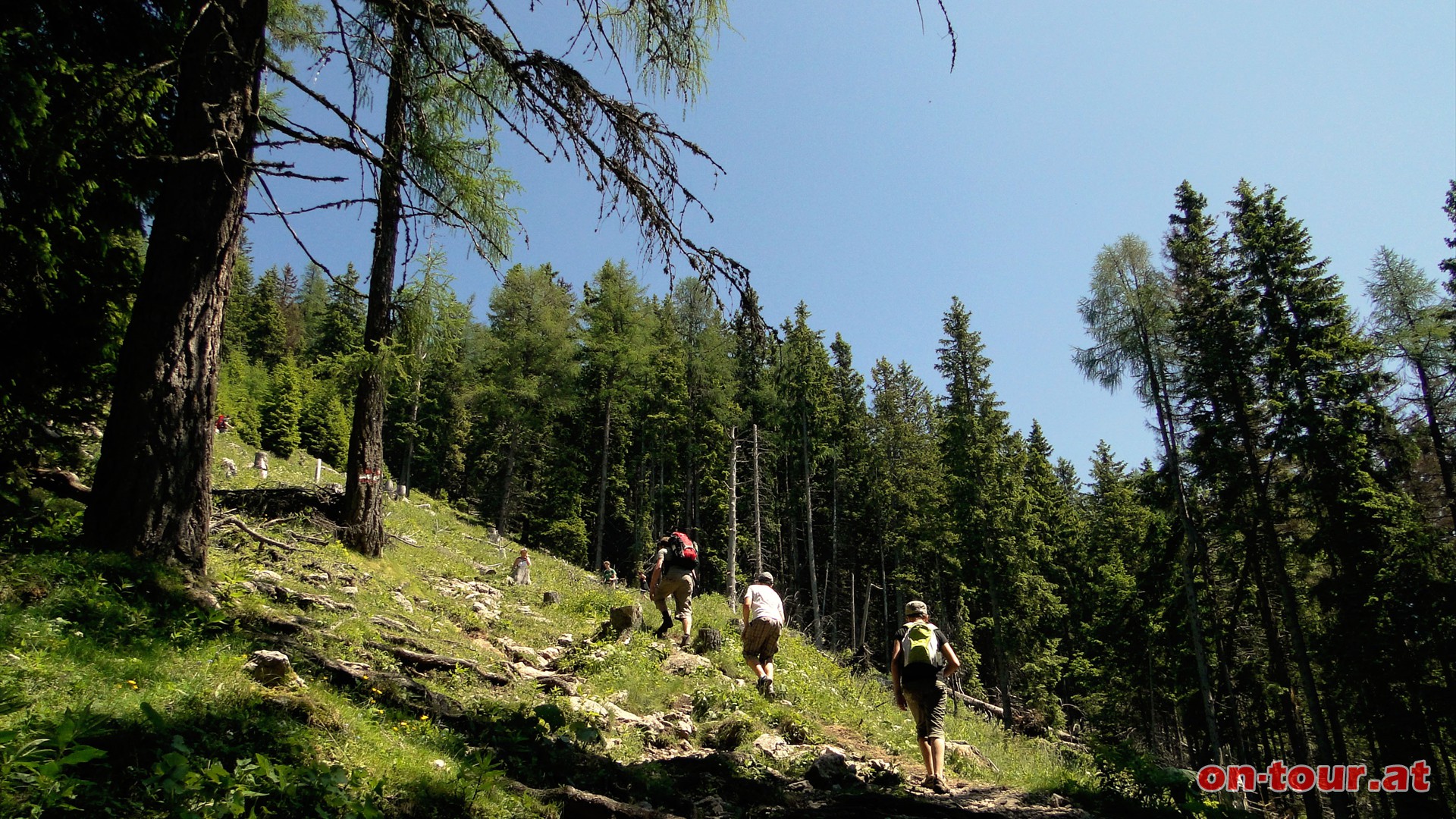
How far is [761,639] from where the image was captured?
26.8 ft

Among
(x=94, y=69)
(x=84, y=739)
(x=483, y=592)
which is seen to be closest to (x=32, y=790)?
(x=84, y=739)

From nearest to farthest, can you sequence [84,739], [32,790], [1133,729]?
[32,790] < [84,739] < [1133,729]

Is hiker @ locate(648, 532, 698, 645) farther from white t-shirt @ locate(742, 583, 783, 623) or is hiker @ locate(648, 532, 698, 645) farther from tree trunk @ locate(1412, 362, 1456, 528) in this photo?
Result: tree trunk @ locate(1412, 362, 1456, 528)

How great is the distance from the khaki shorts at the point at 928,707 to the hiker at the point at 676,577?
400 centimetres

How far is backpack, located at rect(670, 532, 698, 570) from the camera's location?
951 cm

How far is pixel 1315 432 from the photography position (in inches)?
603

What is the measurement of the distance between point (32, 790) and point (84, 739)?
0.44 meters

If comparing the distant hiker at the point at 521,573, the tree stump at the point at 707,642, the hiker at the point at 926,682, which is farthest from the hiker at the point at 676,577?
the hiker at the point at 926,682

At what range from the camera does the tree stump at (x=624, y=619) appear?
9.10 m

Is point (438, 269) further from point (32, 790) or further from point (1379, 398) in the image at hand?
point (1379, 398)

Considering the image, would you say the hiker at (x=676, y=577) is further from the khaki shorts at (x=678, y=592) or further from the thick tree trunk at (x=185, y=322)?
the thick tree trunk at (x=185, y=322)

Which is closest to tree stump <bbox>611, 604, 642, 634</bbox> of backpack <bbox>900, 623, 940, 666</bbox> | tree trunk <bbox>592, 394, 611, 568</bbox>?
backpack <bbox>900, 623, 940, 666</bbox>

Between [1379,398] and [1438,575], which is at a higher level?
[1379,398]

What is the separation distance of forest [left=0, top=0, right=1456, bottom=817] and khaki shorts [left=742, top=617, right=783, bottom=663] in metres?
3.78
